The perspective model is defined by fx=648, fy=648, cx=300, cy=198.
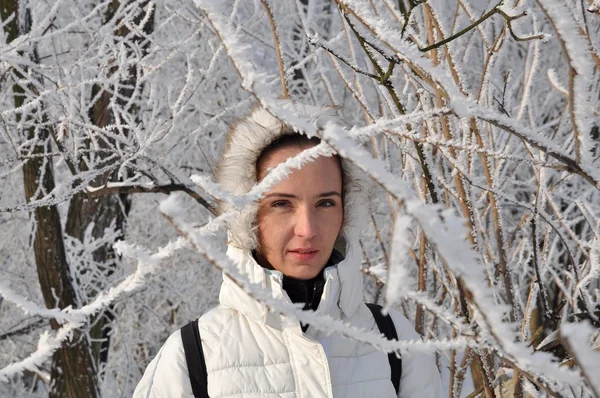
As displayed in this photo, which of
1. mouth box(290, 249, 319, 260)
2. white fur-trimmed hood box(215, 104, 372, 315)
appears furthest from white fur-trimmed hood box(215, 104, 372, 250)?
mouth box(290, 249, 319, 260)

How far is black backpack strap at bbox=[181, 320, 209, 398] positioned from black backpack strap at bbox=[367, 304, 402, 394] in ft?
1.72

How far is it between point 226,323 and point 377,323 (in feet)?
1.54

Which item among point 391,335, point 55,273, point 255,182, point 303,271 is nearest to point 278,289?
point 303,271

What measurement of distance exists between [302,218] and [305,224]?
0.06 ft

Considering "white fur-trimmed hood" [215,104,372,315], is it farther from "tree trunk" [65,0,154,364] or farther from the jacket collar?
"tree trunk" [65,0,154,364]

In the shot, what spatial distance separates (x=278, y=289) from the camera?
67.4 inches

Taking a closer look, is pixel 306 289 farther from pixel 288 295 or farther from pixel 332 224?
pixel 332 224

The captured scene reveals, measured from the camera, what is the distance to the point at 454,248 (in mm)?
470

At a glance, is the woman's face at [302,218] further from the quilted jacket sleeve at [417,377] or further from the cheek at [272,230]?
the quilted jacket sleeve at [417,377]

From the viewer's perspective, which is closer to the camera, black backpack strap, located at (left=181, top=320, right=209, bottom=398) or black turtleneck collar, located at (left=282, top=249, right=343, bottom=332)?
black backpack strap, located at (left=181, top=320, right=209, bottom=398)

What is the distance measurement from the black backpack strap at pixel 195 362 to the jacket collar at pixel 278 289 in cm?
15

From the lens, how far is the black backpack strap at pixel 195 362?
1.69 metres

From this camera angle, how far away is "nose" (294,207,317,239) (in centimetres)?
168

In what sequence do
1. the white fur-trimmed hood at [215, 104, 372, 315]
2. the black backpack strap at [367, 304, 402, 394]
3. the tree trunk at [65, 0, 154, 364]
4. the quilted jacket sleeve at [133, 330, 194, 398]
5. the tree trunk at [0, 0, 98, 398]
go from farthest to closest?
the tree trunk at [65, 0, 154, 364]
the tree trunk at [0, 0, 98, 398]
the black backpack strap at [367, 304, 402, 394]
the white fur-trimmed hood at [215, 104, 372, 315]
the quilted jacket sleeve at [133, 330, 194, 398]
